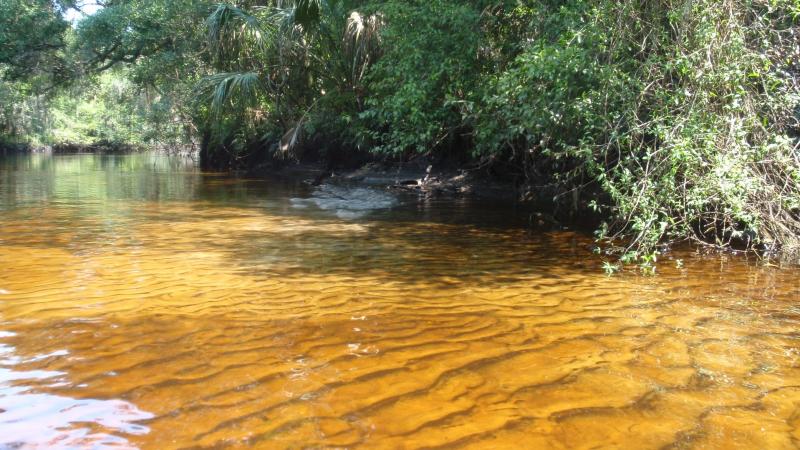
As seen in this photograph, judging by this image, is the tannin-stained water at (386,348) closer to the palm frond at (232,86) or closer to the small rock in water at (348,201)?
the small rock in water at (348,201)

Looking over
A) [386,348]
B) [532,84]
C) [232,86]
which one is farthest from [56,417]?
[232,86]

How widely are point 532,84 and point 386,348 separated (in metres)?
4.62

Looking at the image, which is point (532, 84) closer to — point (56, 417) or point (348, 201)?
point (348, 201)

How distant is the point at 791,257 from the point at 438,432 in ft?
17.8

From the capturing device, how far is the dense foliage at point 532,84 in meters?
5.50

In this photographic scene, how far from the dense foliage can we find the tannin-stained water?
0.97 meters

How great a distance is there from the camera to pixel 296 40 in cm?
1527

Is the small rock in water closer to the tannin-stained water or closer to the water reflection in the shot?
the tannin-stained water

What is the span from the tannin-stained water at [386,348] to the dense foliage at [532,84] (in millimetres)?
970

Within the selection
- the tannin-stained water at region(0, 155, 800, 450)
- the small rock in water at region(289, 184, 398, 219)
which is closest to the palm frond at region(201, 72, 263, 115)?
the small rock in water at region(289, 184, 398, 219)

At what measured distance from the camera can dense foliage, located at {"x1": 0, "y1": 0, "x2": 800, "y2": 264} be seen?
5.50 m

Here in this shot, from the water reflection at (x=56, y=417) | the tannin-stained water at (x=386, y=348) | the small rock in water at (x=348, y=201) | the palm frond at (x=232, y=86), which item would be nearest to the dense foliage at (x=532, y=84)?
the palm frond at (x=232, y=86)

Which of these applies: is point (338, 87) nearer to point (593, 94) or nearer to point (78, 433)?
point (593, 94)

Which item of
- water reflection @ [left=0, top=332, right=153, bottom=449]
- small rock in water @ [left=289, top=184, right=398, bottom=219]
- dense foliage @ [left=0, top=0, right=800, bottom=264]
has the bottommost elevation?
water reflection @ [left=0, top=332, right=153, bottom=449]
